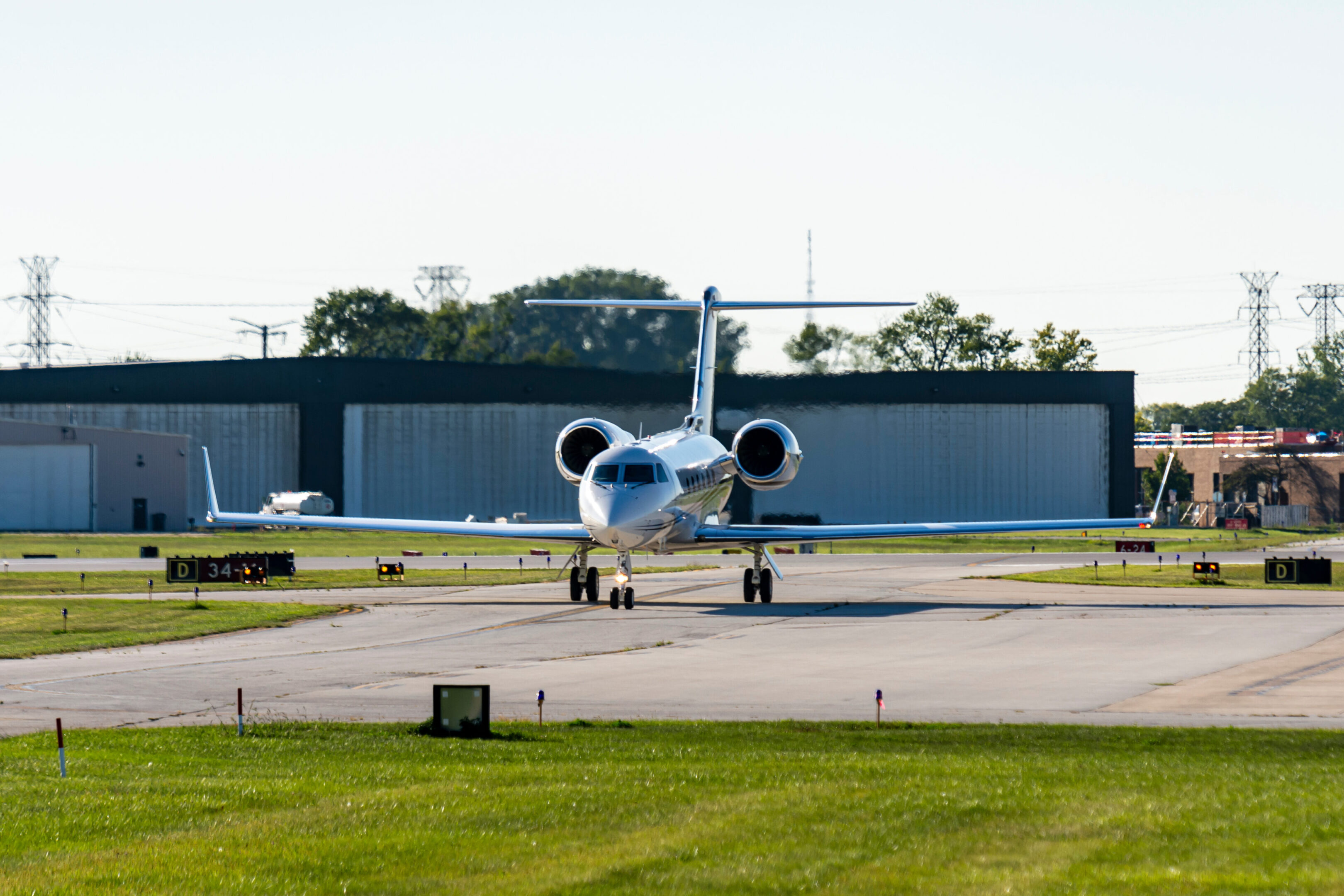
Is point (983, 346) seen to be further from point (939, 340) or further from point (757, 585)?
point (757, 585)

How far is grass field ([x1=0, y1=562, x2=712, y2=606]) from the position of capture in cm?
4075

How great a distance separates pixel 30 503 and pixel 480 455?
1109 inches

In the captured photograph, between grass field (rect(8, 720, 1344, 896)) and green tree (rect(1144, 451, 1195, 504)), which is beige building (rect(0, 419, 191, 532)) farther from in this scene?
green tree (rect(1144, 451, 1195, 504))

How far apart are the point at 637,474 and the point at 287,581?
17179mm

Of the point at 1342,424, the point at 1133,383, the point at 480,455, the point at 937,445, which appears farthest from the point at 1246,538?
the point at 1342,424

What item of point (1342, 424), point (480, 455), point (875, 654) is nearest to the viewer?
point (875, 654)

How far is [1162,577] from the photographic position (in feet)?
148

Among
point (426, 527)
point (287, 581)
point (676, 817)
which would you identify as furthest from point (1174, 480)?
point (676, 817)

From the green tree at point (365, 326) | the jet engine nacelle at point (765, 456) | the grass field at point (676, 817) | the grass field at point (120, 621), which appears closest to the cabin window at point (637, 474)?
the jet engine nacelle at point (765, 456)

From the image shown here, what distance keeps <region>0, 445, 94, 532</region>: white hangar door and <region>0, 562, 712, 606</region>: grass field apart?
41.6m

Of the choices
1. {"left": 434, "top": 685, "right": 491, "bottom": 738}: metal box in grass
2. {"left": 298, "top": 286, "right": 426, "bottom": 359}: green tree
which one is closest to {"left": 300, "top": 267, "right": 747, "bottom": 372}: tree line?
{"left": 298, "top": 286, "right": 426, "bottom": 359}: green tree

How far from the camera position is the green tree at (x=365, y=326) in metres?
148

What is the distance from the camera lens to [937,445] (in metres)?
93.8

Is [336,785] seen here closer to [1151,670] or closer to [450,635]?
[1151,670]
